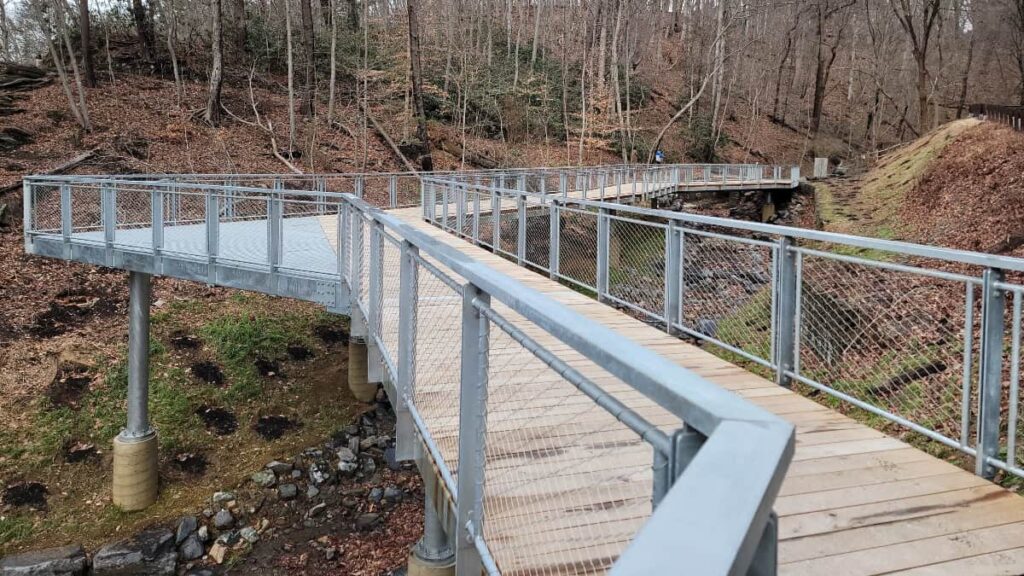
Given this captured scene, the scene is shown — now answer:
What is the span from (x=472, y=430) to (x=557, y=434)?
0.36m

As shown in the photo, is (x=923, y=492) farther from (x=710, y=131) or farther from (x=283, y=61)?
(x=710, y=131)

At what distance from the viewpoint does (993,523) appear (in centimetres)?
321

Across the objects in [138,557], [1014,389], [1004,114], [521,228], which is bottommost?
[138,557]

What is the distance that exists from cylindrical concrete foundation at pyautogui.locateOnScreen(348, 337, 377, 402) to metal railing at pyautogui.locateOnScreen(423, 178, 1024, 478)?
522cm

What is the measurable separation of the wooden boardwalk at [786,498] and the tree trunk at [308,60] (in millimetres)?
27337

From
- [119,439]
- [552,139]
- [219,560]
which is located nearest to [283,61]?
[552,139]

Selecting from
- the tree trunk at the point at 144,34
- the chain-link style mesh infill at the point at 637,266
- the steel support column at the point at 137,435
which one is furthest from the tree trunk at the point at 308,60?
the chain-link style mesh infill at the point at 637,266

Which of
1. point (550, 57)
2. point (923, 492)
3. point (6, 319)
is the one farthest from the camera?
point (550, 57)

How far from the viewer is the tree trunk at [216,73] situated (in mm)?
25688

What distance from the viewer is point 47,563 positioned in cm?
1041

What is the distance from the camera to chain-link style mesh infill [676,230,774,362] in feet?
24.4

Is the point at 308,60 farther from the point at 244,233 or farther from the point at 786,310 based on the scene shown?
the point at 786,310

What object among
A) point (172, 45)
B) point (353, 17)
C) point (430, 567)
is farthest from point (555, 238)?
point (353, 17)

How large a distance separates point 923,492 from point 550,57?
4481cm
